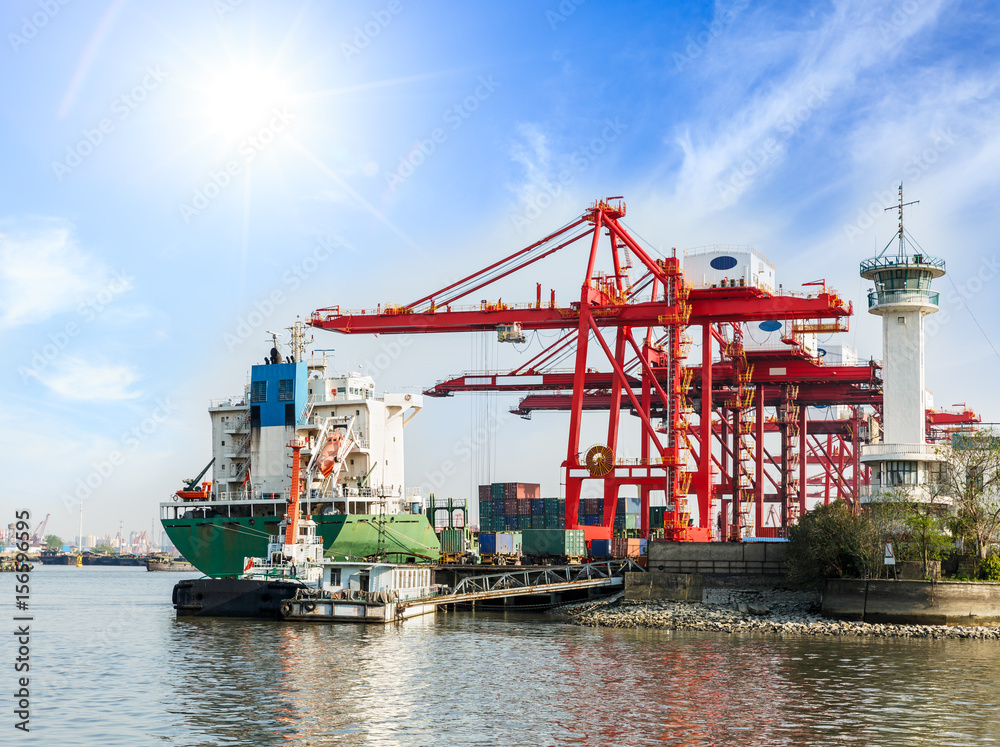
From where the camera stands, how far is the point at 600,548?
56.2 metres

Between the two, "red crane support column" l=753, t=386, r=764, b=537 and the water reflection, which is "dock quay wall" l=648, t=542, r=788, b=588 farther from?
"red crane support column" l=753, t=386, r=764, b=537

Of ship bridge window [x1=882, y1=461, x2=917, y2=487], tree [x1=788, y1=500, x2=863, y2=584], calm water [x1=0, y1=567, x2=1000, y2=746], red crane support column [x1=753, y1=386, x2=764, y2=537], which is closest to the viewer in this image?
calm water [x1=0, y1=567, x2=1000, y2=746]

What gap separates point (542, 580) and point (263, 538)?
14.2m

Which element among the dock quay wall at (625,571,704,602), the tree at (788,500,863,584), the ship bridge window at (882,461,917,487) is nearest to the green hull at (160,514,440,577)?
the dock quay wall at (625,571,704,602)

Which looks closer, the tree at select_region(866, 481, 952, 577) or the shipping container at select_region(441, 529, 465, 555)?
the tree at select_region(866, 481, 952, 577)

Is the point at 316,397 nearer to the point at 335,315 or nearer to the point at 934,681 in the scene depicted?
the point at 335,315

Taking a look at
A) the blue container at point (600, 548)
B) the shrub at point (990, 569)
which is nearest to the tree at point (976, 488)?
the shrub at point (990, 569)

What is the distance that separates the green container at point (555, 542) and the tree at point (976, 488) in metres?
18.3

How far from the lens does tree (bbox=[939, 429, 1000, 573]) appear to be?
44094 mm

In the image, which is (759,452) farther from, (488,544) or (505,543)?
(488,544)

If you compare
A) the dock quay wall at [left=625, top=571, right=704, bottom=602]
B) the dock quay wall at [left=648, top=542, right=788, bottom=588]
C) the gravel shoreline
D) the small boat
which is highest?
the dock quay wall at [left=648, top=542, right=788, bottom=588]

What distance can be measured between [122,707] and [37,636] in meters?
18.5

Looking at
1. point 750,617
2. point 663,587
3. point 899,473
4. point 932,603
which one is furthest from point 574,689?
point 899,473

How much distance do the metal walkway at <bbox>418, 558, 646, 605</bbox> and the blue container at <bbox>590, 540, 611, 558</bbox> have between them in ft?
11.2
